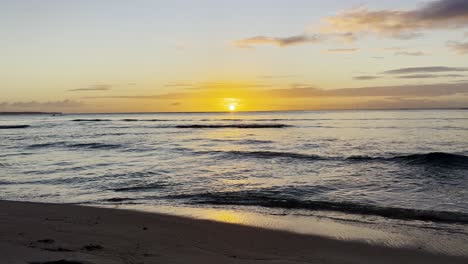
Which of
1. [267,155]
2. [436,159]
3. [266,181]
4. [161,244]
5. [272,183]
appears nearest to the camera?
[161,244]

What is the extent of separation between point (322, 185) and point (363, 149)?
12.9 m

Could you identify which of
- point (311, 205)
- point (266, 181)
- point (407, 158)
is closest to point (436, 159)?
point (407, 158)

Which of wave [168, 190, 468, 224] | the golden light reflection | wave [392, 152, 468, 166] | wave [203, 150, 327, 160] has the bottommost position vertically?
wave [392, 152, 468, 166]

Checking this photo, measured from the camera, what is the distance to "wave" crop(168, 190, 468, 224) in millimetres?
8998

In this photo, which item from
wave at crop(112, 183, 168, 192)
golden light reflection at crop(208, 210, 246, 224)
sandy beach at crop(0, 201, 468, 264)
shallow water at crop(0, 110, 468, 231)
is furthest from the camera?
wave at crop(112, 183, 168, 192)

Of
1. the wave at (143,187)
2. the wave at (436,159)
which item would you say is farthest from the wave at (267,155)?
the wave at (143,187)

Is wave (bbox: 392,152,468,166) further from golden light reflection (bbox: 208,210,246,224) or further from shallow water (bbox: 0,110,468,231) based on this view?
golden light reflection (bbox: 208,210,246,224)

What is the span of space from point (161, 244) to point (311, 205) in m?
4.98

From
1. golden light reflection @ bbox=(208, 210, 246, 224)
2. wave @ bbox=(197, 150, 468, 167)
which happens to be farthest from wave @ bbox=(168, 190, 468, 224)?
wave @ bbox=(197, 150, 468, 167)

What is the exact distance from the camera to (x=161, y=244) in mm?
6457

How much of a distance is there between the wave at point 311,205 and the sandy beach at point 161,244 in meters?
2.47

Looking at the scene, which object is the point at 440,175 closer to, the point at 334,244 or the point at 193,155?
the point at 334,244

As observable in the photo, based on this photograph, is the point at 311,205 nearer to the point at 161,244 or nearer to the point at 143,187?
the point at 161,244

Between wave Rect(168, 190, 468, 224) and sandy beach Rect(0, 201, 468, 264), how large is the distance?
2474mm
